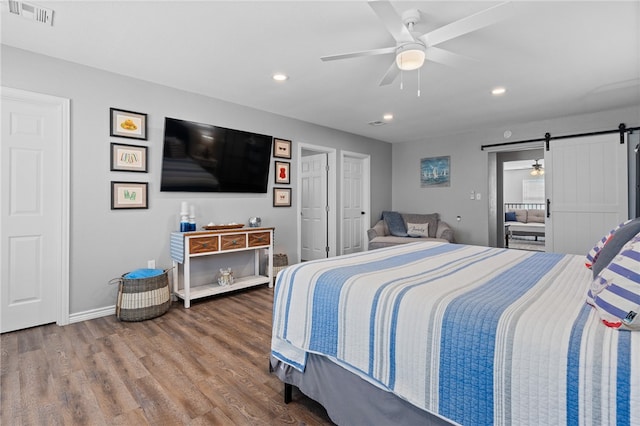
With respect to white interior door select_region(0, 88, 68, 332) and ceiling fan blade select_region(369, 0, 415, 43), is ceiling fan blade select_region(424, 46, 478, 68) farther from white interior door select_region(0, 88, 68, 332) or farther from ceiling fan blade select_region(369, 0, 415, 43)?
white interior door select_region(0, 88, 68, 332)

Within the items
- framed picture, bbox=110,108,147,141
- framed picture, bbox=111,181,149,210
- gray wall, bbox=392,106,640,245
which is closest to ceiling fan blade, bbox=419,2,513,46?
framed picture, bbox=110,108,147,141

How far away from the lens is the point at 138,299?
2.94 metres

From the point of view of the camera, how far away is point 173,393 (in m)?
1.83

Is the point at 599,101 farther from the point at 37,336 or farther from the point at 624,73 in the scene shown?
the point at 37,336

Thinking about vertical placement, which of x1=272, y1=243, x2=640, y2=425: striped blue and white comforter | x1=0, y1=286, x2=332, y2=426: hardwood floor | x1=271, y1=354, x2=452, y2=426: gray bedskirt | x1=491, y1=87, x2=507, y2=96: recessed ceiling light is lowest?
x1=0, y1=286, x2=332, y2=426: hardwood floor

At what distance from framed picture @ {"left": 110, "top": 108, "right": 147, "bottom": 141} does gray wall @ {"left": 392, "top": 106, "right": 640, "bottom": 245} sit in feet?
16.1

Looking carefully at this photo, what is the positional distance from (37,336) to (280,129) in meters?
3.50

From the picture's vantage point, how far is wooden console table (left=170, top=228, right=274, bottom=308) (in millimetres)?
3318

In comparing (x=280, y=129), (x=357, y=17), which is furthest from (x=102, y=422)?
(x=280, y=129)

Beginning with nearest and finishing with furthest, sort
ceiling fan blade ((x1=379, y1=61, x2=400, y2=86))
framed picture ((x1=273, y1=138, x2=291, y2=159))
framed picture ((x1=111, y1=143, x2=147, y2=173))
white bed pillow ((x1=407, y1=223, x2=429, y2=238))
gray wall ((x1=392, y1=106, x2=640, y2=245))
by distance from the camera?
ceiling fan blade ((x1=379, y1=61, x2=400, y2=86)) < framed picture ((x1=111, y1=143, x2=147, y2=173)) < framed picture ((x1=273, y1=138, x2=291, y2=159)) < gray wall ((x1=392, y1=106, x2=640, y2=245)) < white bed pillow ((x1=407, y1=223, x2=429, y2=238))

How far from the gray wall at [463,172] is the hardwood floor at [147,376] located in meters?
4.36

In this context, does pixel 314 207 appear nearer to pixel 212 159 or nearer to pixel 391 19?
pixel 212 159

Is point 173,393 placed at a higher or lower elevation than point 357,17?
lower

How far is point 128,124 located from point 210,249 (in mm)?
1544
